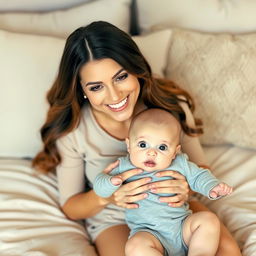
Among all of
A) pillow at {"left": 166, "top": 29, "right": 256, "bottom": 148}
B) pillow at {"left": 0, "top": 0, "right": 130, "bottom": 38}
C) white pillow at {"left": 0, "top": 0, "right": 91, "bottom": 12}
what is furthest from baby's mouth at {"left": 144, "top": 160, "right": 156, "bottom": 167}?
white pillow at {"left": 0, "top": 0, "right": 91, "bottom": 12}

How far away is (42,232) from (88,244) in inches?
6.0

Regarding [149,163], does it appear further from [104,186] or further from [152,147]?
[104,186]

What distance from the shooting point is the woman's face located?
1330 mm

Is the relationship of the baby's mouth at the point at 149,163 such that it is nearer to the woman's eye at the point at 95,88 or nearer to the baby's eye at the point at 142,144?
the baby's eye at the point at 142,144

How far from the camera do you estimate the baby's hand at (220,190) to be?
1.27 metres

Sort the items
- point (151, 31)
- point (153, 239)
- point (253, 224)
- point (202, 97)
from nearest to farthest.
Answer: point (153, 239) < point (253, 224) < point (202, 97) < point (151, 31)

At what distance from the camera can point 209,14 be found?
5.92ft

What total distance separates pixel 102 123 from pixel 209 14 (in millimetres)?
646

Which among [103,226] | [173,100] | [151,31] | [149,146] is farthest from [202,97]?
[103,226]

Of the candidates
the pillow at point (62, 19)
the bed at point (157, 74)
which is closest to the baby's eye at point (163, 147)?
the bed at point (157, 74)

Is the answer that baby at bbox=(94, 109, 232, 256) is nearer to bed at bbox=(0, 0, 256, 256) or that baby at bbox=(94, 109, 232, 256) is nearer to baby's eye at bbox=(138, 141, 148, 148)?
baby's eye at bbox=(138, 141, 148, 148)

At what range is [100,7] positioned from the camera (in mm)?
1804

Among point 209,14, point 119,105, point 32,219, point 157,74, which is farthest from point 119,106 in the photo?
point 209,14

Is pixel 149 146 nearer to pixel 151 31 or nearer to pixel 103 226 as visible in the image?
pixel 103 226
